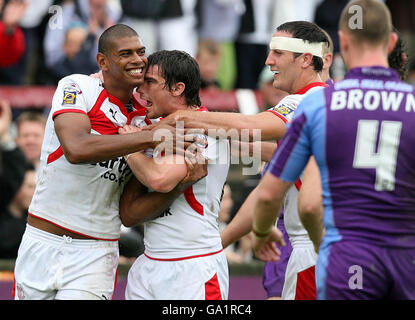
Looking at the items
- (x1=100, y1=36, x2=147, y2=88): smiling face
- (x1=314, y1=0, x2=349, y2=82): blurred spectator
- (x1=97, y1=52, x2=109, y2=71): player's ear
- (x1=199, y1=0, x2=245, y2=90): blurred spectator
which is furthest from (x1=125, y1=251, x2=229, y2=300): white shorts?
(x1=314, y1=0, x2=349, y2=82): blurred spectator

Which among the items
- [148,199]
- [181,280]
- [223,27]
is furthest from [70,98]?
[223,27]

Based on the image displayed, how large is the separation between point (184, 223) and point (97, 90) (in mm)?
1214

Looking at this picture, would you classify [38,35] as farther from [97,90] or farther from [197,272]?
[197,272]

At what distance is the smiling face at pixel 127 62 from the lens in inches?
257

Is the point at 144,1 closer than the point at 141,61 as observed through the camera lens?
No

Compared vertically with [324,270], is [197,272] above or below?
below

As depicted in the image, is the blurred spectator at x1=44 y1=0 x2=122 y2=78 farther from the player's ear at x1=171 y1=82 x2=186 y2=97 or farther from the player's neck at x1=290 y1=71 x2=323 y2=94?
the player's ear at x1=171 y1=82 x2=186 y2=97

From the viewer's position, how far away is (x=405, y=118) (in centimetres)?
505

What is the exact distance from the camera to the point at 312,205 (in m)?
5.68

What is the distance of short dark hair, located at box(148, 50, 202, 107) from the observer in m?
6.49

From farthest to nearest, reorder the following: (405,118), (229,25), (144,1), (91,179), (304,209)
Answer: (229,25)
(144,1)
(91,179)
(304,209)
(405,118)
